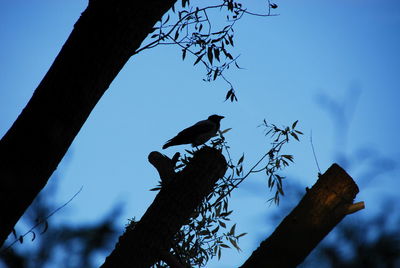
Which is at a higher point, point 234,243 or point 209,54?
point 209,54

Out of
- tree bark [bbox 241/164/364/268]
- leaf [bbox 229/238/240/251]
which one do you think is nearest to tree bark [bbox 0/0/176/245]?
tree bark [bbox 241/164/364/268]

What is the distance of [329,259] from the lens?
180 cm

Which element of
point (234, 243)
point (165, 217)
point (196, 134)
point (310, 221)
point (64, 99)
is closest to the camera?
point (64, 99)

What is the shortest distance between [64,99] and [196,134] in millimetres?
5340

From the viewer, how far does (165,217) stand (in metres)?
2.91

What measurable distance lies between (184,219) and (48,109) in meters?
1.57

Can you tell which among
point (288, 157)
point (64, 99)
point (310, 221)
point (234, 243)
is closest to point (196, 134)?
point (288, 157)

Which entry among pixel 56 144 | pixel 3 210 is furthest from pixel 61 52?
pixel 3 210

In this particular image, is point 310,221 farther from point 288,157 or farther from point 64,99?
point 288,157

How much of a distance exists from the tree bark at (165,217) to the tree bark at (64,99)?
4.03 ft

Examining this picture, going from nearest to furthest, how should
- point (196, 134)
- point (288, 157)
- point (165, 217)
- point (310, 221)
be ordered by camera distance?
point (310, 221), point (165, 217), point (288, 157), point (196, 134)

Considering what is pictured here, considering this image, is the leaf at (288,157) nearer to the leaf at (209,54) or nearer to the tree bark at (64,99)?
the leaf at (209,54)

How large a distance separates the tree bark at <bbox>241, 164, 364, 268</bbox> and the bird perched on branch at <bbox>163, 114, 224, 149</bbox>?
4482 mm

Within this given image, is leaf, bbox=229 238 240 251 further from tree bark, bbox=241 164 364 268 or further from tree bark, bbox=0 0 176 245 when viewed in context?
tree bark, bbox=0 0 176 245
